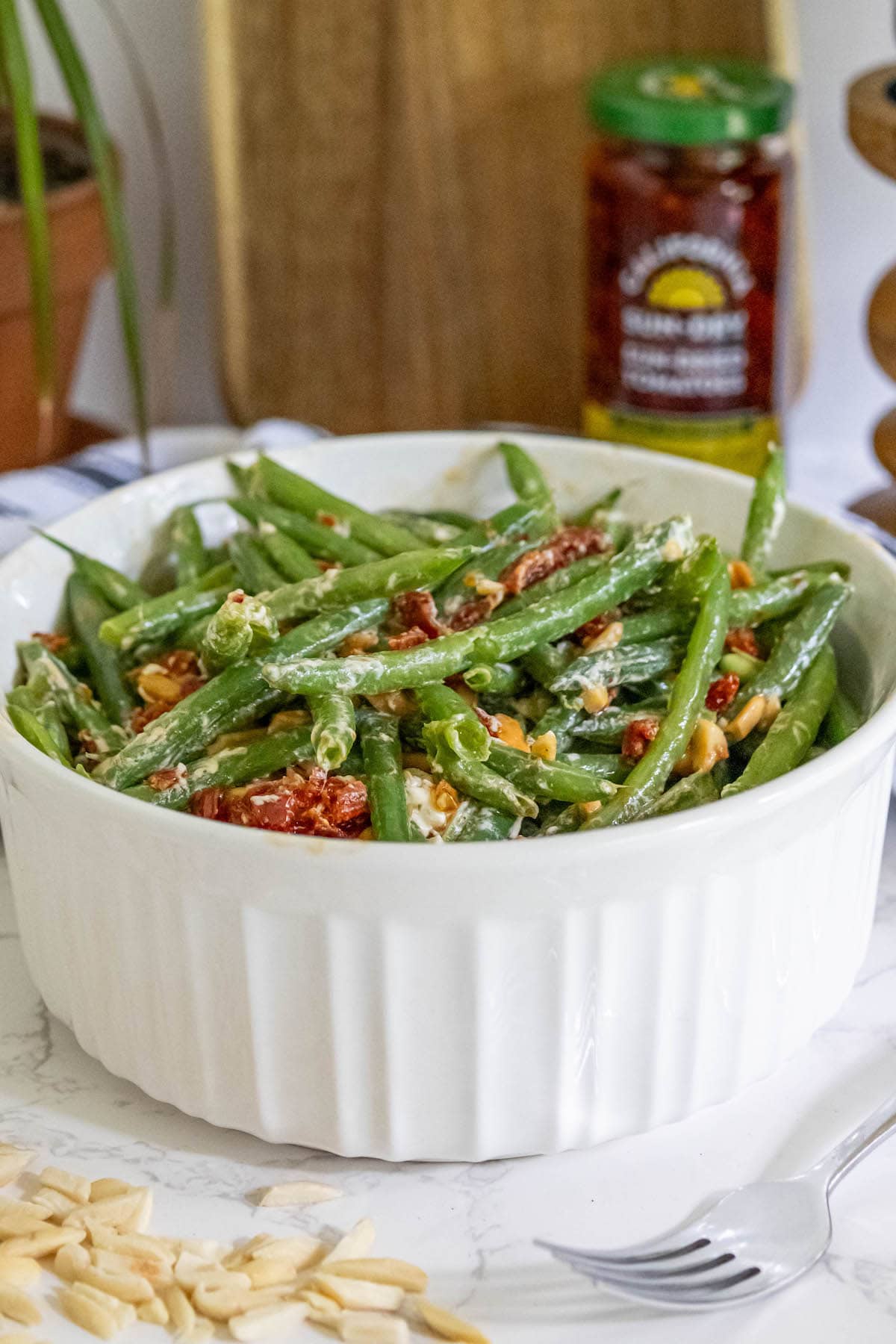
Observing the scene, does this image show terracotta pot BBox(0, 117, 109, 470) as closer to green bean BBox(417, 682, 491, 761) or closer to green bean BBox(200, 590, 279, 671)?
green bean BBox(200, 590, 279, 671)

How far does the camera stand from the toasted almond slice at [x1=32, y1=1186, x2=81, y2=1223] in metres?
1.16

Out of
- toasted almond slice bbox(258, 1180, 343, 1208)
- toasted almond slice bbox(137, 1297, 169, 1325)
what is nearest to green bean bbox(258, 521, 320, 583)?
toasted almond slice bbox(258, 1180, 343, 1208)

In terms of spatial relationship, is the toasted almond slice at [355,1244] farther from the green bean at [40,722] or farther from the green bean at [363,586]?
the green bean at [363,586]

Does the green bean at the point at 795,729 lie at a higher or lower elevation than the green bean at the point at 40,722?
lower

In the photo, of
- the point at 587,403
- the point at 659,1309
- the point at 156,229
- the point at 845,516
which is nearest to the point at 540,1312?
the point at 659,1309

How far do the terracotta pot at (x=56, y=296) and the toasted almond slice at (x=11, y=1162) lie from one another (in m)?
1.23

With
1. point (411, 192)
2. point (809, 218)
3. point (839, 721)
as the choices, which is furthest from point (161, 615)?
point (809, 218)

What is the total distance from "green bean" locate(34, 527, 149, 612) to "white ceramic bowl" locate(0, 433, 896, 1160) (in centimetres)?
31

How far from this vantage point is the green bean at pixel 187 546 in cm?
160

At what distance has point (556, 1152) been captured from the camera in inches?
47.9

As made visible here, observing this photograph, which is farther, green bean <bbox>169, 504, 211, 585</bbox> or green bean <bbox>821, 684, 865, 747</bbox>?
green bean <bbox>169, 504, 211, 585</bbox>

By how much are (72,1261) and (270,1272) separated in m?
0.14

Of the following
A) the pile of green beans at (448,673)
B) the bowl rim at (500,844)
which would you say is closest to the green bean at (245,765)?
the pile of green beans at (448,673)

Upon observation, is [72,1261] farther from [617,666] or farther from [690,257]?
[690,257]
